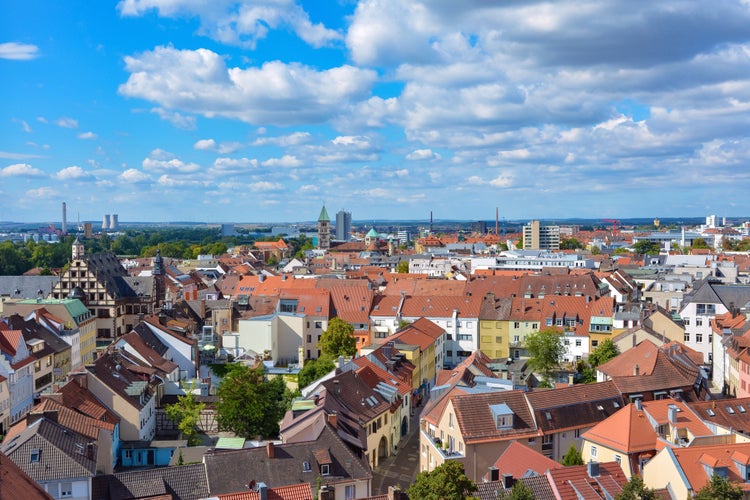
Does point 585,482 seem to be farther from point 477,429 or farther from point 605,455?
point 477,429

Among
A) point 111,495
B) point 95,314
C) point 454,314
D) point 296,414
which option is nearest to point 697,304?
point 454,314

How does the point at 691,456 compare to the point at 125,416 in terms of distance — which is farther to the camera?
the point at 125,416

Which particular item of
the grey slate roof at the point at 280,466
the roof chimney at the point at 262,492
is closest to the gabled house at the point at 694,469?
the grey slate roof at the point at 280,466

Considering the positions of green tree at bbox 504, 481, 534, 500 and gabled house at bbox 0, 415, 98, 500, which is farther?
gabled house at bbox 0, 415, 98, 500

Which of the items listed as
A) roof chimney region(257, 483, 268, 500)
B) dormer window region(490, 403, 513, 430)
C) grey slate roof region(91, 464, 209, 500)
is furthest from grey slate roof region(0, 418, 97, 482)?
dormer window region(490, 403, 513, 430)

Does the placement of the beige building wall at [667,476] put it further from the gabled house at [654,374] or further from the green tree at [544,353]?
the green tree at [544,353]

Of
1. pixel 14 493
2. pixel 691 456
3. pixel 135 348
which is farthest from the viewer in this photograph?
pixel 135 348

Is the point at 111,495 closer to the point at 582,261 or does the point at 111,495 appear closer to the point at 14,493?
the point at 14,493

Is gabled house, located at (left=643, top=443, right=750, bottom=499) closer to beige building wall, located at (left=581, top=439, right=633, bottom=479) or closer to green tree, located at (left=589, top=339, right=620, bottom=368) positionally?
beige building wall, located at (left=581, top=439, right=633, bottom=479)
